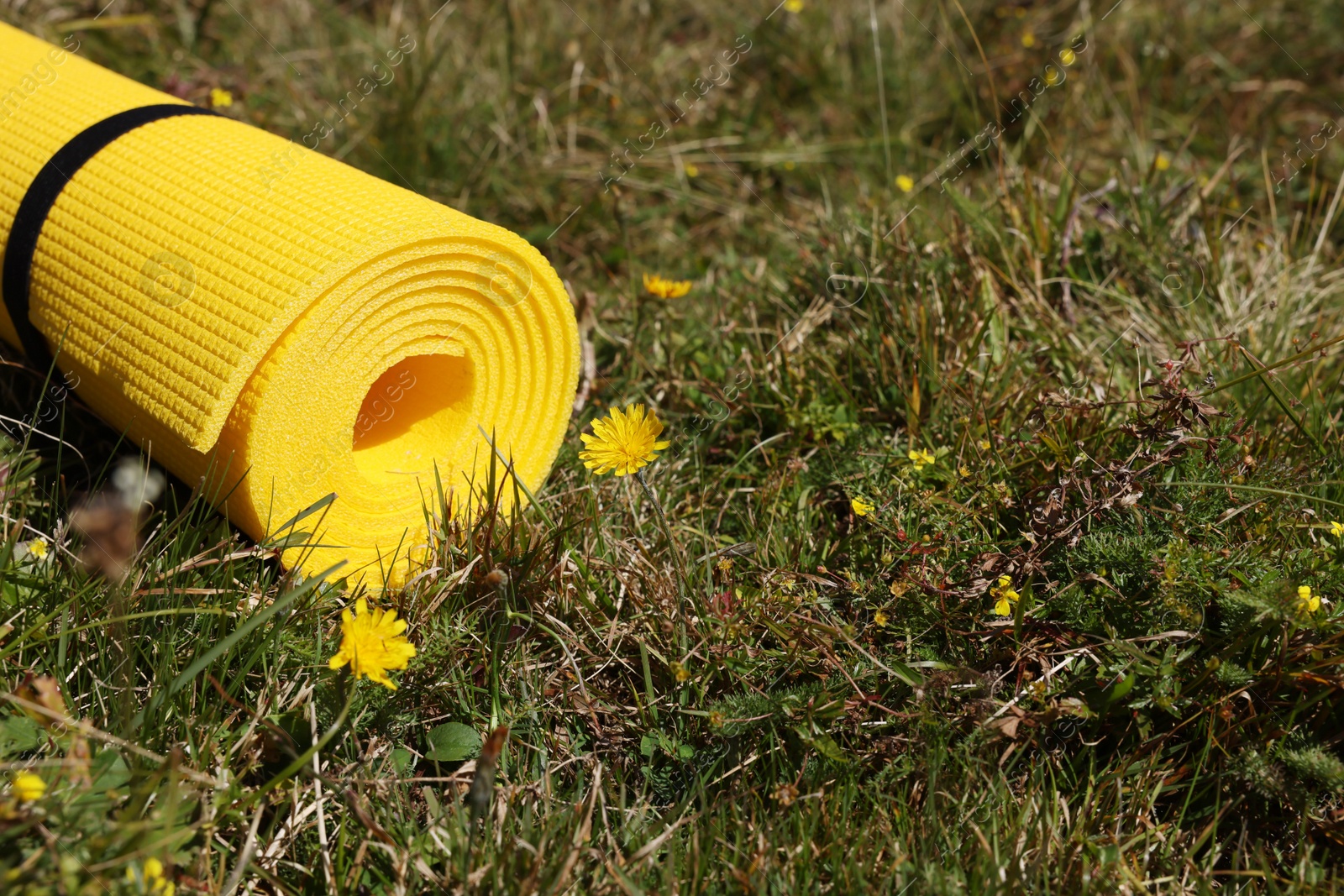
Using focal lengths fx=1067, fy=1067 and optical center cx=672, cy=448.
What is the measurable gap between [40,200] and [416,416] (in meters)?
0.91

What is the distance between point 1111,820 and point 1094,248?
188 cm

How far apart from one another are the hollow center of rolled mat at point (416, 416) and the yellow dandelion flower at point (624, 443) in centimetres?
53

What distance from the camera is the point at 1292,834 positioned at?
6.19 ft

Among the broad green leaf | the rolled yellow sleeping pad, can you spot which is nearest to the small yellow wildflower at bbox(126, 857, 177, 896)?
the broad green leaf

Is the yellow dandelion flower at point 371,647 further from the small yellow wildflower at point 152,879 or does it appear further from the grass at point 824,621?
the small yellow wildflower at point 152,879

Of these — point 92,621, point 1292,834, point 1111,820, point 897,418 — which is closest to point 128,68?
point 92,621

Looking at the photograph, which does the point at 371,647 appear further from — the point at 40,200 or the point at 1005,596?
the point at 40,200

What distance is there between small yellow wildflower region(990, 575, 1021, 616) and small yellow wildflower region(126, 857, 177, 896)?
1460mm

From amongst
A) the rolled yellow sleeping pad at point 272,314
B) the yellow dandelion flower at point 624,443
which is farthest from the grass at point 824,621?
the yellow dandelion flower at point 624,443

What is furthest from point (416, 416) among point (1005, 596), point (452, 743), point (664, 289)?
point (1005, 596)

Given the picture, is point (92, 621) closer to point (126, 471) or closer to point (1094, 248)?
point (126, 471)

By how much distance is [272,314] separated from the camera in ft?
6.20

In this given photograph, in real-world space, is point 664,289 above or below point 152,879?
below

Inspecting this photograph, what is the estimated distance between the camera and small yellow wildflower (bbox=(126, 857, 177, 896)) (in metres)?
1.47
